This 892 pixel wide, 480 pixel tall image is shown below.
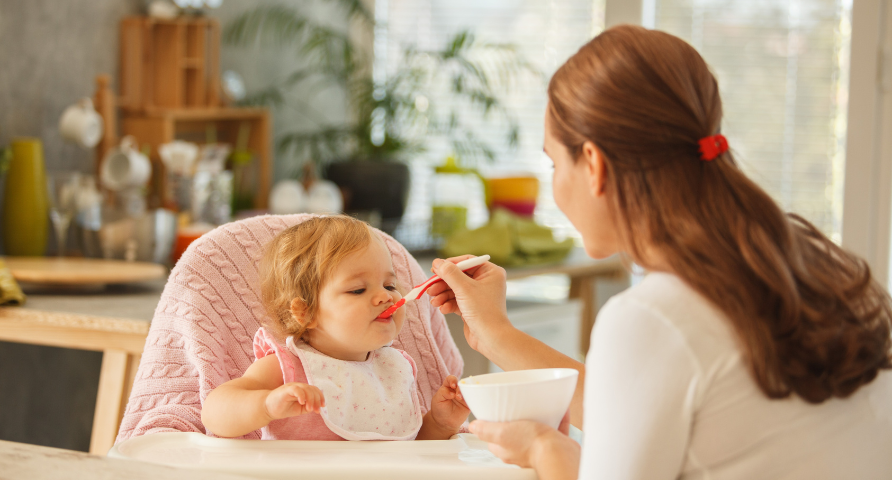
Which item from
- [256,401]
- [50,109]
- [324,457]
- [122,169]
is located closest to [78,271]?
[122,169]

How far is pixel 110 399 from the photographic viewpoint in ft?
5.41

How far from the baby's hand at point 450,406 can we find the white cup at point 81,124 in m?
1.38

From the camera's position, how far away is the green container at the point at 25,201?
2.01 metres

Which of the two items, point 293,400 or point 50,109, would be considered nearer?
point 293,400

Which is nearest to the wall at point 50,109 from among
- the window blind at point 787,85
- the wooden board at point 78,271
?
the wooden board at point 78,271

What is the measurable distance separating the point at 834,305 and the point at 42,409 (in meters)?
2.15

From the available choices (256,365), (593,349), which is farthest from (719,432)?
(256,365)

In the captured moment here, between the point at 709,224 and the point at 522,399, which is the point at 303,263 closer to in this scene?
the point at 522,399

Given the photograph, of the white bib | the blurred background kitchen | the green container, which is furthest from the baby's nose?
the green container

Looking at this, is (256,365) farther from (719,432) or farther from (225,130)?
(225,130)

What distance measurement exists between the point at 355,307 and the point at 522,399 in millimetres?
389

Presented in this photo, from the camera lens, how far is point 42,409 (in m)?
2.33

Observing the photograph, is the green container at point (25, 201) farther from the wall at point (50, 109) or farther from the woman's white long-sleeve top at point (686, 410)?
the woman's white long-sleeve top at point (686, 410)

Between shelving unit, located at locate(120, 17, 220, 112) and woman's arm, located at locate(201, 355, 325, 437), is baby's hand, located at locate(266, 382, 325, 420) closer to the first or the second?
woman's arm, located at locate(201, 355, 325, 437)
